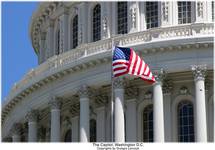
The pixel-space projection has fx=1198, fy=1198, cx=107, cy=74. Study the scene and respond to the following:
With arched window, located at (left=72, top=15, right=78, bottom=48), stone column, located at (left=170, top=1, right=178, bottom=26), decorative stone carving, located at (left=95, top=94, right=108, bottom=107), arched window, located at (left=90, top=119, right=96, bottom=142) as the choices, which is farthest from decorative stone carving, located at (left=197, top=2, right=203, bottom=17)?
arched window, located at (left=90, top=119, right=96, bottom=142)

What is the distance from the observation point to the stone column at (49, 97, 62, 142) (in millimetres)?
70438

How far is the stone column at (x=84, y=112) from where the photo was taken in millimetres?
68000

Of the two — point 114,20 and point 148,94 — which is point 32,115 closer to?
→ point 114,20

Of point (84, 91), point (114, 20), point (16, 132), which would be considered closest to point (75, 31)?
point (114, 20)

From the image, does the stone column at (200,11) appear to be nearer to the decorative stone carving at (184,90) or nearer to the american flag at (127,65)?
the decorative stone carving at (184,90)

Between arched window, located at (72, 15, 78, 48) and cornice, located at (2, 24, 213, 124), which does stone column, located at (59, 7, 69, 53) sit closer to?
arched window, located at (72, 15, 78, 48)

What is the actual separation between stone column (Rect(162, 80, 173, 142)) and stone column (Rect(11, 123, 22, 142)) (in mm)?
12139

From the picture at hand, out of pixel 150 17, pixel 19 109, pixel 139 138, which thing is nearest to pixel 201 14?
pixel 150 17

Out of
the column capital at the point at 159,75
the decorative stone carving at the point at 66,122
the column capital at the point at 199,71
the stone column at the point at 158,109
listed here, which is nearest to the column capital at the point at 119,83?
the stone column at the point at 158,109

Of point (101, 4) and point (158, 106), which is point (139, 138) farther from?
point (101, 4)

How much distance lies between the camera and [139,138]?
226 ft

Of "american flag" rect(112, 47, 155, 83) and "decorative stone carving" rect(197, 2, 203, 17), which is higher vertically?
"decorative stone carving" rect(197, 2, 203, 17)

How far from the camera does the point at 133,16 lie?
70.1 m

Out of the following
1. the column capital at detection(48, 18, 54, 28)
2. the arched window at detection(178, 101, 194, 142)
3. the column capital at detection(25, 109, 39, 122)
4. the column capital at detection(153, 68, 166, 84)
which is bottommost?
the arched window at detection(178, 101, 194, 142)
